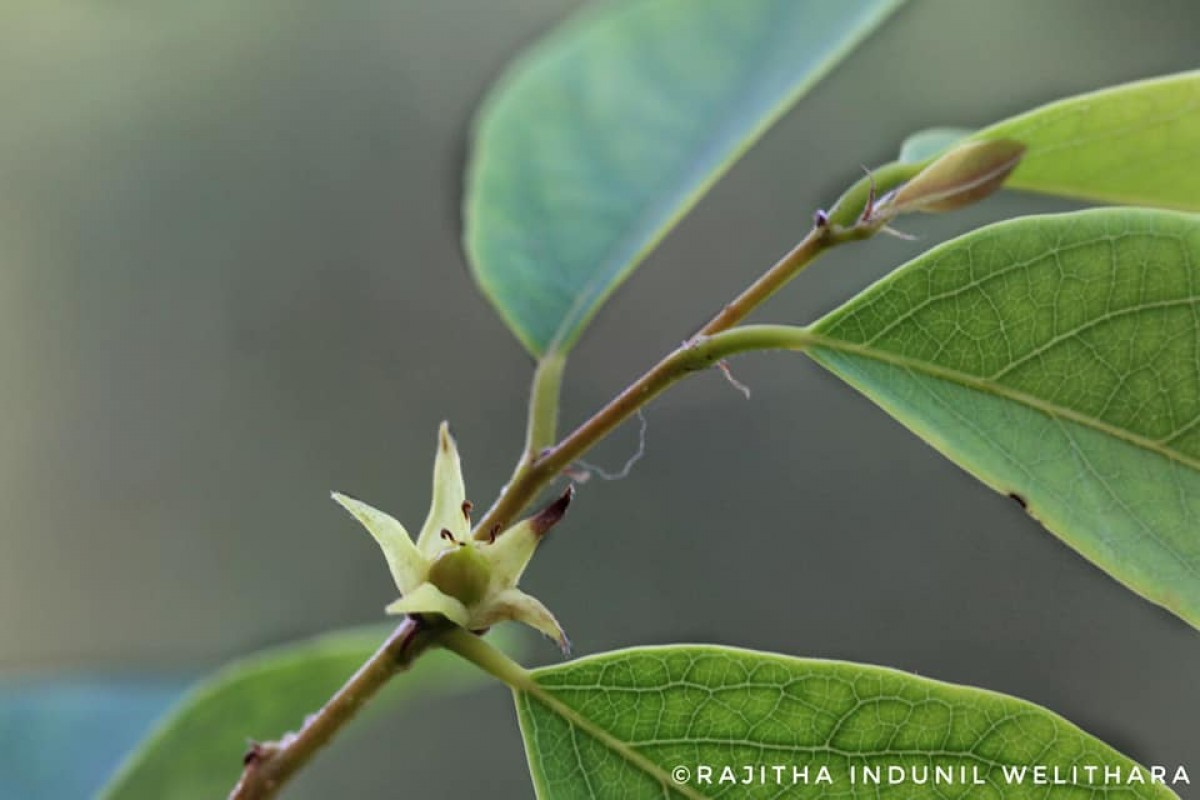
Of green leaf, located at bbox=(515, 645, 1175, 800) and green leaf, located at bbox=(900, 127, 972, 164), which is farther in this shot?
green leaf, located at bbox=(900, 127, 972, 164)

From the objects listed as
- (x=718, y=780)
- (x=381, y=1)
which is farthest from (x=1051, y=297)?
(x=381, y=1)

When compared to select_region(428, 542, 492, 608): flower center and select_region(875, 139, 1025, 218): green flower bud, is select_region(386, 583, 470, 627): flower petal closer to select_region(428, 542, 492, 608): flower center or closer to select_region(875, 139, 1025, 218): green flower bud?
select_region(428, 542, 492, 608): flower center

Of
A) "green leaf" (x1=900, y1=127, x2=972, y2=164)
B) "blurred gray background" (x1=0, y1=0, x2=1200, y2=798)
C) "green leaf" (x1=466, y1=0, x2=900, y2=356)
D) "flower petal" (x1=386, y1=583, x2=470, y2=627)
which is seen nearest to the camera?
"flower petal" (x1=386, y1=583, x2=470, y2=627)

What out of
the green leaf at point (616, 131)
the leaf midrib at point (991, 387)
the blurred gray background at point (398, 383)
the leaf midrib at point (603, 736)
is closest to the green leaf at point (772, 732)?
the leaf midrib at point (603, 736)

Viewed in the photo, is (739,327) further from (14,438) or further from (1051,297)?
(14,438)

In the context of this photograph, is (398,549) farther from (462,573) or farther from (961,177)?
(961,177)

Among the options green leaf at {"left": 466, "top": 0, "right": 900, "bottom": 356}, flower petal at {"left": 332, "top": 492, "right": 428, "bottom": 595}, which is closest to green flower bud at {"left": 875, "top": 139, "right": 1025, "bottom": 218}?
green leaf at {"left": 466, "top": 0, "right": 900, "bottom": 356}

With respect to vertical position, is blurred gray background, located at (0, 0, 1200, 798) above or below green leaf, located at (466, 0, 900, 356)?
above
